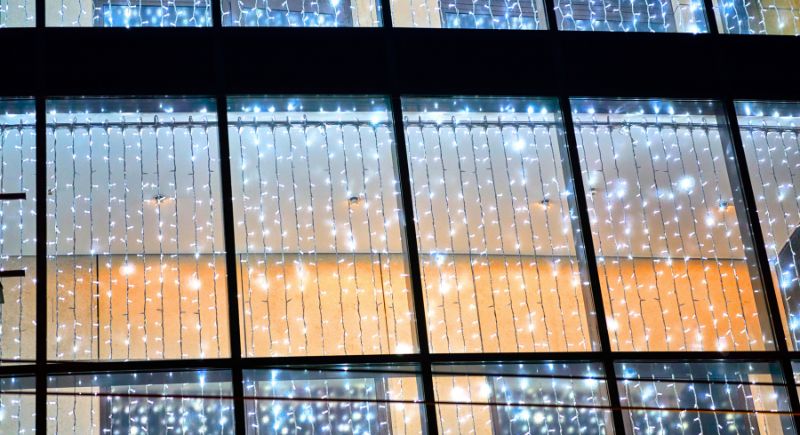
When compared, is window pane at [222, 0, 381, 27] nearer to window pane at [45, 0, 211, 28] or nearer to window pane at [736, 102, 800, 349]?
window pane at [45, 0, 211, 28]

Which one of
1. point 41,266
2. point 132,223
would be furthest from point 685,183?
point 41,266

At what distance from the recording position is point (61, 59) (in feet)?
19.9

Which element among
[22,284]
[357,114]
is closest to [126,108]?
[357,114]

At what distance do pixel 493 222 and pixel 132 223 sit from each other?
2988 millimetres

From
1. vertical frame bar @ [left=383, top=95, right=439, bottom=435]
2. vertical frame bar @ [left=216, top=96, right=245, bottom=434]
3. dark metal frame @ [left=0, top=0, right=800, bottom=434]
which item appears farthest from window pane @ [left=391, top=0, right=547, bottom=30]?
vertical frame bar @ [left=216, top=96, right=245, bottom=434]

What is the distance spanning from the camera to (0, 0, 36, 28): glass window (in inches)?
247

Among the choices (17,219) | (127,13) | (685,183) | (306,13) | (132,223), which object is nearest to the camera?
(127,13)

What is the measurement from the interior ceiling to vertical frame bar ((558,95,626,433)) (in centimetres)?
29

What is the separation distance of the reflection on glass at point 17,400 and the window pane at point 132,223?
928mm

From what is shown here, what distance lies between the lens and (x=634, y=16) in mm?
7145

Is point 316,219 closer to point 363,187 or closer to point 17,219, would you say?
point 363,187

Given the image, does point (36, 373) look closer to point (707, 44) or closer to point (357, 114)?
point (357, 114)

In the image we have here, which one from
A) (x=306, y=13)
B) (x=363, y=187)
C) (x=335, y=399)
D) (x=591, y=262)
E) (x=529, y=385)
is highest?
(x=306, y=13)

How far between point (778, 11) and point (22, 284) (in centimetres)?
629
